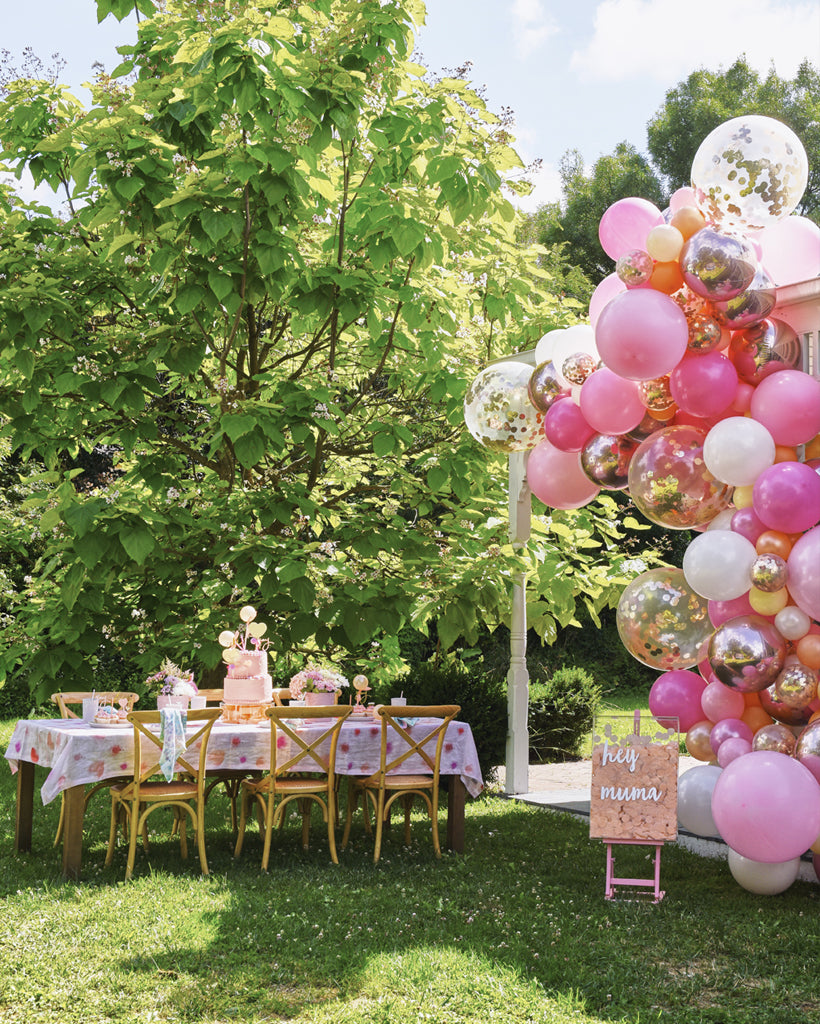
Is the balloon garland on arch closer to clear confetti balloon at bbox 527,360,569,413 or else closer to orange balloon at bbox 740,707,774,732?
orange balloon at bbox 740,707,774,732

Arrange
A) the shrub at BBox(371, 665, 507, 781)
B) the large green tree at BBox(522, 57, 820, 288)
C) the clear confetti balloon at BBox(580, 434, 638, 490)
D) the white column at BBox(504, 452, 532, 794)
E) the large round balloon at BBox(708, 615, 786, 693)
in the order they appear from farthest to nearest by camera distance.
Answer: the large green tree at BBox(522, 57, 820, 288) < the shrub at BBox(371, 665, 507, 781) < the white column at BBox(504, 452, 532, 794) < the clear confetti balloon at BBox(580, 434, 638, 490) < the large round balloon at BBox(708, 615, 786, 693)

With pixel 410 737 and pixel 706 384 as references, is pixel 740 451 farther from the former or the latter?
pixel 410 737

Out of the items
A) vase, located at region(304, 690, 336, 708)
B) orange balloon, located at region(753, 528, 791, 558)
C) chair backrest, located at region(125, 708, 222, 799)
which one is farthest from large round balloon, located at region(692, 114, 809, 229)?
chair backrest, located at region(125, 708, 222, 799)

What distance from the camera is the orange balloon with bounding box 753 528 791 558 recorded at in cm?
450

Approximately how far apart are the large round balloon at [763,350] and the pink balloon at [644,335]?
38cm

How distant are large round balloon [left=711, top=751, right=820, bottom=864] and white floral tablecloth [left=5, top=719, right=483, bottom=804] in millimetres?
2196

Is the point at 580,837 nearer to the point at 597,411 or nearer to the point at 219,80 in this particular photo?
the point at 597,411

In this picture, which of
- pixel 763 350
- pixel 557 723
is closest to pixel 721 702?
pixel 763 350

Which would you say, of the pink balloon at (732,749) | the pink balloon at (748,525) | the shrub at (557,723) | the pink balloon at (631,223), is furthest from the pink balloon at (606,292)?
the shrub at (557,723)

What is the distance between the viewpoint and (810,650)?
14.5 ft

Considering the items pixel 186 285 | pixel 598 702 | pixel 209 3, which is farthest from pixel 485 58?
pixel 598 702

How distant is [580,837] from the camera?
6.57 metres

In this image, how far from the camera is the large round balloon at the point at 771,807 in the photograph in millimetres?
4133

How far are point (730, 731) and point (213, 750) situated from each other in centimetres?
282
